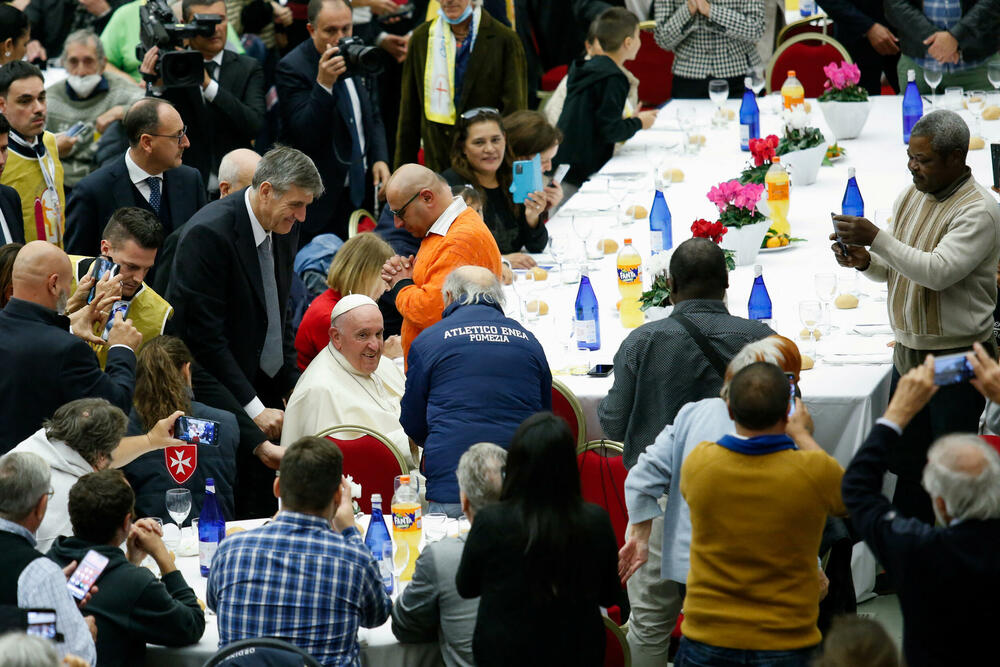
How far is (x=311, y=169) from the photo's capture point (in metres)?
5.16

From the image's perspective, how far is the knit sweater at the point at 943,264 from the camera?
4.47 meters

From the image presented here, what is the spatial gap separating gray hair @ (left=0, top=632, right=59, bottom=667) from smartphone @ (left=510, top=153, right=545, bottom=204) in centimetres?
400

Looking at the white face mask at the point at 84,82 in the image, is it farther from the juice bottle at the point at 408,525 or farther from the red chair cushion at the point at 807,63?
the juice bottle at the point at 408,525

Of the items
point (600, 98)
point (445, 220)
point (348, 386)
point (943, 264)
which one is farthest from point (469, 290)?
point (600, 98)

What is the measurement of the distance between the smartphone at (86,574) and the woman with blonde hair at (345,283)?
220 cm

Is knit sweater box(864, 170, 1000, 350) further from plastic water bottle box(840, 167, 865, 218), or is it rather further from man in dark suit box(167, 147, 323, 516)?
man in dark suit box(167, 147, 323, 516)

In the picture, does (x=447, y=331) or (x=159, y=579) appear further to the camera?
(x=447, y=331)

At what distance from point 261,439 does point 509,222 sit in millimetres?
1917

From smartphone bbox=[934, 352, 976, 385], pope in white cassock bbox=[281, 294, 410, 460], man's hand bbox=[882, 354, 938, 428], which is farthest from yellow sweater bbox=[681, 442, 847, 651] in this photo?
pope in white cassock bbox=[281, 294, 410, 460]

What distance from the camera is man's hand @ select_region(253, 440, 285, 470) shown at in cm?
509

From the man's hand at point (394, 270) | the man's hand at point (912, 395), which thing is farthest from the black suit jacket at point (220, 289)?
the man's hand at point (912, 395)

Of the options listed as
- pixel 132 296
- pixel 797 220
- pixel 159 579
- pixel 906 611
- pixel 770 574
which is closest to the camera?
pixel 906 611

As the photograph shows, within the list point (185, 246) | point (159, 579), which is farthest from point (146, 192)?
point (159, 579)

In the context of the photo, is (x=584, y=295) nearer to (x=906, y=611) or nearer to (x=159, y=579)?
(x=159, y=579)
